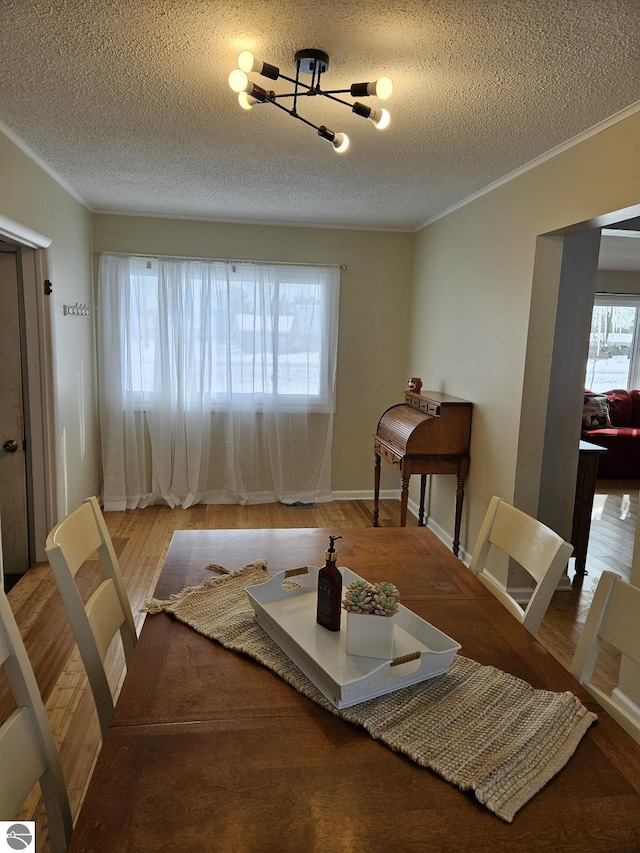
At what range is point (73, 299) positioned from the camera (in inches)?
158

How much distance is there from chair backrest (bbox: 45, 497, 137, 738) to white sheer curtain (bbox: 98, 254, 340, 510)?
3.20 metres

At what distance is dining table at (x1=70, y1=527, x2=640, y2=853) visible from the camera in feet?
2.81

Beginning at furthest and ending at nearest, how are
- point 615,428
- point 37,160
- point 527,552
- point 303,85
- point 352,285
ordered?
point 615,428, point 352,285, point 37,160, point 303,85, point 527,552

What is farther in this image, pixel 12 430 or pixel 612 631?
pixel 12 430

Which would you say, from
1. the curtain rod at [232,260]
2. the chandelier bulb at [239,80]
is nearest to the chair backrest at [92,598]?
the chandelier bulb at [239,80]

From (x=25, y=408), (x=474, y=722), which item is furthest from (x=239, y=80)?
(x=25, y=408)

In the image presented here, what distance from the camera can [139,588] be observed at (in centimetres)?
333

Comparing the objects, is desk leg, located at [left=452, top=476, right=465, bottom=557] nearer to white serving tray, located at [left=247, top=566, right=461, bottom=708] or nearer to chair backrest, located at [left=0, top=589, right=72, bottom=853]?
white serving tray, located at [left=247, top=566, right=461, bottom=708]

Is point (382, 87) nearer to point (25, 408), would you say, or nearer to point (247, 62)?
point (247, 62)

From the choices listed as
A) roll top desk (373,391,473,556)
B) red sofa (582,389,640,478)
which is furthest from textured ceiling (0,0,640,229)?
red sofa (582,389,640,478)

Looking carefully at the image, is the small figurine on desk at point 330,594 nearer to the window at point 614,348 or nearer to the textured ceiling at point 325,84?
the textured ceiling at point 325,84

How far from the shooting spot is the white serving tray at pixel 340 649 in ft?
3.82

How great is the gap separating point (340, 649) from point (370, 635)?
8 centimetres

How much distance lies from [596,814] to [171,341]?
14.4 feet
